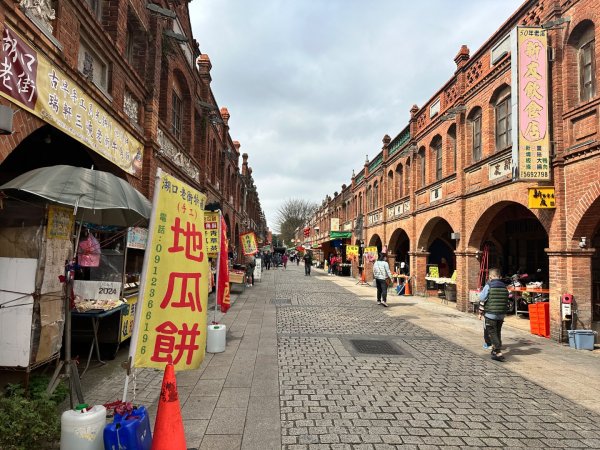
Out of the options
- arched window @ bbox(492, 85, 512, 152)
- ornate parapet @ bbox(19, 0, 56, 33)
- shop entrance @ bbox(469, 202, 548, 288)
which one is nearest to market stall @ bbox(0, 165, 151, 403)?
ornate parapet @ bbox(19, 0, 56, 33)

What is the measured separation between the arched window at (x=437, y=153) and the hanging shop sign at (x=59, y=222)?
13914 millimetres

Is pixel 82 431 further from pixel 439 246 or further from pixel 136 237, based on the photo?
pixel 439 246

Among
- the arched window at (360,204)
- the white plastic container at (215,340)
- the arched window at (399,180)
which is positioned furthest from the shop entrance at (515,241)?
the arched window at (360,204)

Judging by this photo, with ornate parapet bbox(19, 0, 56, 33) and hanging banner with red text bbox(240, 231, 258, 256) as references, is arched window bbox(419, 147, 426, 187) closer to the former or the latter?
hanging banner with red text bbox(240, 231, 258, 256)

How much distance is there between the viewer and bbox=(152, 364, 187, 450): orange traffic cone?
3.17 metres

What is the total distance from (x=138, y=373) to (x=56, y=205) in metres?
2.79

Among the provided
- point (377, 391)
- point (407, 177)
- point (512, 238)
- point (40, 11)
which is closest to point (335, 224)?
point (407, 177)

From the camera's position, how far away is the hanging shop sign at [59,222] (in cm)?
479

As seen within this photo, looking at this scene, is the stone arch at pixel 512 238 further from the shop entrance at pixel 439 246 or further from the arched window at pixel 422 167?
the arched window at pixel 422 167

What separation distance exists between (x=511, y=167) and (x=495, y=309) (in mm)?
4967

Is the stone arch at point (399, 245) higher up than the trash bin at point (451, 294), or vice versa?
the stone arch at point (399, 245)

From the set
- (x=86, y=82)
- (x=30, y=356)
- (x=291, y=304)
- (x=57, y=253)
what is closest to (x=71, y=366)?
(x=30, y=356)

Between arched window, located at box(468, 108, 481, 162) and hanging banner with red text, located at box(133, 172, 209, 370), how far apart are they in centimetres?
1167

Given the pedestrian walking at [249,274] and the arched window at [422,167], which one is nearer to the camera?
the arched window at [422,167]
